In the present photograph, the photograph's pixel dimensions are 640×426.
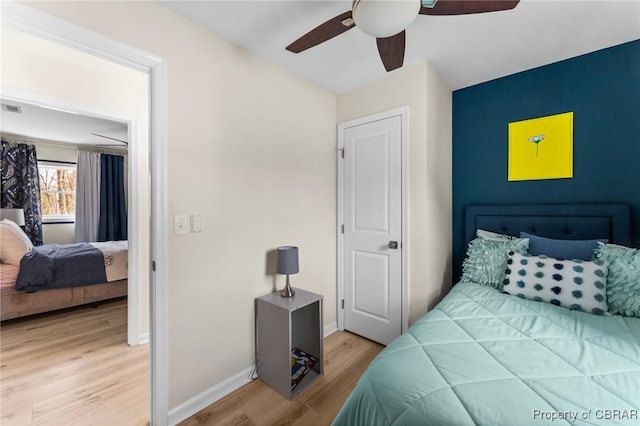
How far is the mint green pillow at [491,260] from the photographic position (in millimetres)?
1973

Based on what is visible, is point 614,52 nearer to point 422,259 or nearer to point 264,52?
point 422,259

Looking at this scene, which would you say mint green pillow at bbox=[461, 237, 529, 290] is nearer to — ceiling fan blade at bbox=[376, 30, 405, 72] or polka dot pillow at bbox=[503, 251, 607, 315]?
polka dot pillow at bbox=[503, 251, 607, 315]

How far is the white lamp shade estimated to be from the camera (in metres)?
3.99

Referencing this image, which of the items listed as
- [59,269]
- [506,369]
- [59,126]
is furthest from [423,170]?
[59,126]

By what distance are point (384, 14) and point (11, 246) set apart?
4401 millimetres

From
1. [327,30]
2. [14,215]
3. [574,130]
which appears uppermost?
[327,30]

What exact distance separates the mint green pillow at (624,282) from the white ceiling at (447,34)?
146cm

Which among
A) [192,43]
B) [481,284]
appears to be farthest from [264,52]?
→ [481,284]

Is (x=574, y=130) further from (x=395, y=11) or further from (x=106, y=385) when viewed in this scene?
(x=106, y=385)

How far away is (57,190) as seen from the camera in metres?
5.05

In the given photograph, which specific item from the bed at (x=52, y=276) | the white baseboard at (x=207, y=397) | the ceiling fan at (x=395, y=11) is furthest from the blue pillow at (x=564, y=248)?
the bed at (x=52, y=276)

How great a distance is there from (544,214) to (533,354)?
152 centimetres

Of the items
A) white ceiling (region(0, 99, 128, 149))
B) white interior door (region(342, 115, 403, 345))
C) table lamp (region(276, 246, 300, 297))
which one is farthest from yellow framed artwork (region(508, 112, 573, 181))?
white ceiling (region(0, 99, 128, 149))

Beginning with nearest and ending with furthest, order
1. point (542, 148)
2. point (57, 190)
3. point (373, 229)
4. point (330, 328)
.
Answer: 1. point (542, 148)
2. point (373, 229)
3. point (330, 328)
4. point (57, 190)
